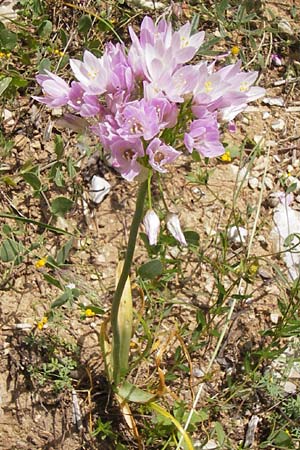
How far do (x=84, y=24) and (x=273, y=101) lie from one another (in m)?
0.85

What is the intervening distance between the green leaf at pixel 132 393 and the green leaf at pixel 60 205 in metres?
0.56

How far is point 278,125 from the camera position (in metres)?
2.87

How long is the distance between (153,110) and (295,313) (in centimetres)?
124

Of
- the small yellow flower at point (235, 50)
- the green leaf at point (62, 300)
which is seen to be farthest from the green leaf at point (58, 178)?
the small yellow flower at point (235, 50)

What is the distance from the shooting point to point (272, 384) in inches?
86.7

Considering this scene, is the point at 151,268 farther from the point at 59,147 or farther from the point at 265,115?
the point at 265,115

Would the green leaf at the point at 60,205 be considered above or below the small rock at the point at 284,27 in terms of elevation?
below

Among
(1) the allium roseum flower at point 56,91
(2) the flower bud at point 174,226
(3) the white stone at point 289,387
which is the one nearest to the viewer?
(1) the allium roseum flower at point 56,91

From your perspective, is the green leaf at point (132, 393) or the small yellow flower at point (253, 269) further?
the small yellow flower at point (253, 269)

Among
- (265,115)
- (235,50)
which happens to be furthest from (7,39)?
(265,115)

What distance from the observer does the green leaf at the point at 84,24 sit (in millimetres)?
2596

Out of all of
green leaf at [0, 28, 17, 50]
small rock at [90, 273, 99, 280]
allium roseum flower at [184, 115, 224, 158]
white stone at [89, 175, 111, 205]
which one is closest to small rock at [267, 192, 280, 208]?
white stone at [89, 175, 111, 205]

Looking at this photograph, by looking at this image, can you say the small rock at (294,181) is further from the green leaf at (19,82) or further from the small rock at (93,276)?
the green leaf at (19,82)

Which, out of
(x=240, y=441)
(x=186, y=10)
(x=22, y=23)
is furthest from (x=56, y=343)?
(x=186, y=10)
